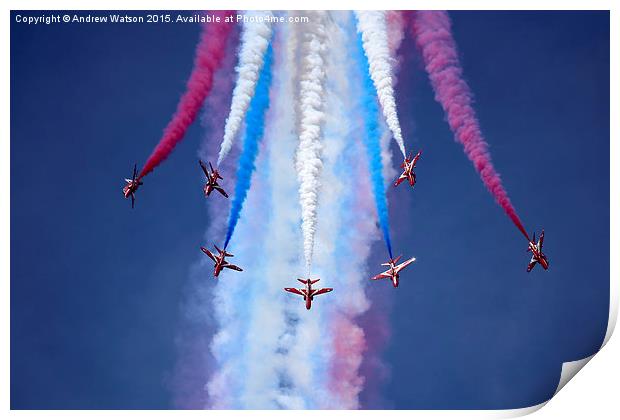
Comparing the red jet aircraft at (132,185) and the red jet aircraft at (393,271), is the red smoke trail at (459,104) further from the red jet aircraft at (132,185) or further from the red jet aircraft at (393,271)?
the red jet aircraft at (132,185)

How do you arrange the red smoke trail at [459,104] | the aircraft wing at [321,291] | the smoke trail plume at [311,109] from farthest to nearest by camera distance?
the aircraft wing at [321,291] → the red smoke trail at [459,104] → the smoke trail plume at [311,109]

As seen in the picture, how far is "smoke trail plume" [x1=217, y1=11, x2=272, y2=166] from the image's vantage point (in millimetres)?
11227

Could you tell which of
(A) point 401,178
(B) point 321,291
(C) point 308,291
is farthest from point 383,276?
(A) point 401,178

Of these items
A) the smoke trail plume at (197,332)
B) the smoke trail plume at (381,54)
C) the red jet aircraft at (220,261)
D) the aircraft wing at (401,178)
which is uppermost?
the smoke trail plume at (381,54)

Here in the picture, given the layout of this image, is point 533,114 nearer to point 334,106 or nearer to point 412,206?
point 412,206

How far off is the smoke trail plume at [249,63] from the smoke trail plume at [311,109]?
2.04 ft

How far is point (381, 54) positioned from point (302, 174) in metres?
2.35

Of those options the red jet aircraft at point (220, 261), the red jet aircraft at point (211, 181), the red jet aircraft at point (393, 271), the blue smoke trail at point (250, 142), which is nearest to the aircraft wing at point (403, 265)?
the red jet aircraft at point (393, 271)

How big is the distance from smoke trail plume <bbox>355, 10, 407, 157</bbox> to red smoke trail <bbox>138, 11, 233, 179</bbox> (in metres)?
2.24

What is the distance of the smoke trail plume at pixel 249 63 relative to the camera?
1123 centimetres

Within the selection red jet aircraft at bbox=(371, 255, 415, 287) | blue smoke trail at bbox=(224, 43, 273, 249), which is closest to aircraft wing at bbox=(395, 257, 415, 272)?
red jet aircraft at bbox=(371, 255, 415, 287)

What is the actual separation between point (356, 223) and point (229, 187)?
7.55 feet

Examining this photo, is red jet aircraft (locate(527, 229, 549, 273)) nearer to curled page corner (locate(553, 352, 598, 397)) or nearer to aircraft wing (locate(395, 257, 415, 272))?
curled page corner (locate(553, 352, 598, 397))
